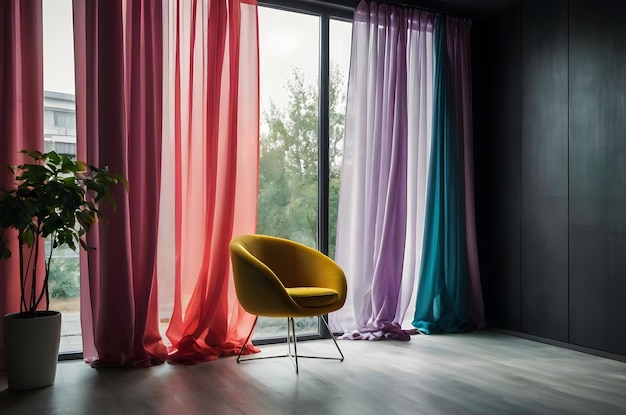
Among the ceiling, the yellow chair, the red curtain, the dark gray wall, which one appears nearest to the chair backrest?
the yellow chair

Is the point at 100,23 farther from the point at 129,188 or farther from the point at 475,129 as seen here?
the point at 475,129

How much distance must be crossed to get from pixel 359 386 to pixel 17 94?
2.69 meters

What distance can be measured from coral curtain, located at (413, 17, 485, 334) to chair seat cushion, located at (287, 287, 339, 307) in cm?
141

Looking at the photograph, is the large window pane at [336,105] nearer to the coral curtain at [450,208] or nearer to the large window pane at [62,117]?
the coral curtain at [450,208]

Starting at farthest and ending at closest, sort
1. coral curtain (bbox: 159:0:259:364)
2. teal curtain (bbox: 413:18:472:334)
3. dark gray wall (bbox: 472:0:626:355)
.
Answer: teal curtain (bbox: 413:18:472:334)
dark gray wall (bbox: 472:0:626:355)
coral curtain (bbox: 159:0:259:364)

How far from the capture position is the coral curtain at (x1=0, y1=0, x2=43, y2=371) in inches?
139

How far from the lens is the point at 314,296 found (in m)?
3.68

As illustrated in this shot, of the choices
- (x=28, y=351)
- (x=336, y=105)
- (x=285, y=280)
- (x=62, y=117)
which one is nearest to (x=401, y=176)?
(x=336, y=105)

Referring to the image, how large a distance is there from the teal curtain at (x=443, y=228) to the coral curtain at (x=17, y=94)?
305 centimetres

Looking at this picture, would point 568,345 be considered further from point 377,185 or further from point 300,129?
point 300,129

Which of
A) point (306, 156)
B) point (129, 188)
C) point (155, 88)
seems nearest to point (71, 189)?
point (129, 188)

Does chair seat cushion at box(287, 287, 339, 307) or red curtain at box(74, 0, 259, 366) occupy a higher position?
red curtain at box(74, 0, 259, 366)

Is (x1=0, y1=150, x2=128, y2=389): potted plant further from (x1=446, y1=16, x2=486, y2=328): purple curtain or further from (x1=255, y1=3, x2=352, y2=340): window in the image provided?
(x1=446, y1=16, x2=486, y2=328): purple curtain

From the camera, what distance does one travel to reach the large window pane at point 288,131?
179 inches
